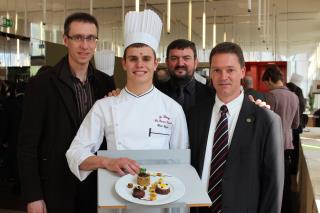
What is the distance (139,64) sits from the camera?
4.38 feet

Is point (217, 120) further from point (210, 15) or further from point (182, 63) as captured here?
point (210, 15)

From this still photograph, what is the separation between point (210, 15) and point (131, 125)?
25.4 feet

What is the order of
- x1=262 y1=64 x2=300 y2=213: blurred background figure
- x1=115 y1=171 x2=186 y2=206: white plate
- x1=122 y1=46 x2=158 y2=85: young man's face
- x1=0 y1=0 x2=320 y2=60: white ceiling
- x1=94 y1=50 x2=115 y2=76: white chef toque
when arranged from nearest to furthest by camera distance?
x1=115 y1=171 x2=186 y2=206: white plate → x1=122 y1=46 x2=158 y2=85: young man's face → x1=94 y1=50 x2=115 y2=76: white chef toque → x1=262 y1=64 x2=300 y2=213: blurred background figure → x1=0 y1=0 x2=320 y2=60: white ceiling

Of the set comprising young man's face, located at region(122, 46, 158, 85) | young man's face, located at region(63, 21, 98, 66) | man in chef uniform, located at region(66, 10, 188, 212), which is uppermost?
young man's face, located at region(63, 21, 98, 66)

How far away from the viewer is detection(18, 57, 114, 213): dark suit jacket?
162 cm

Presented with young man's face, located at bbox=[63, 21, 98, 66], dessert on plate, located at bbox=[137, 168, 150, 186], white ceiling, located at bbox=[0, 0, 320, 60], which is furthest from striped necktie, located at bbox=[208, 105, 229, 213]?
white ceiling, located at bbox=[0, 0, 320, 60]

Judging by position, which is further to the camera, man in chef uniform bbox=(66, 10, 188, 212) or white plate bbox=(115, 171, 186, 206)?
man in chef uniform bbox=(66, 10, 188, 212)

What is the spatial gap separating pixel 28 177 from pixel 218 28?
939 cm

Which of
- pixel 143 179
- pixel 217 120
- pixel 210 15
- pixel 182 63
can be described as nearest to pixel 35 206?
pixel 143 179

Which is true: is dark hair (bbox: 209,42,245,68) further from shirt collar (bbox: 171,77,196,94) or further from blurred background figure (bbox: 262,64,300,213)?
blurred background figure (bbox: 262,64,300,213)

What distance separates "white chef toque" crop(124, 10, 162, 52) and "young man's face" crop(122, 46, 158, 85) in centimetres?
4

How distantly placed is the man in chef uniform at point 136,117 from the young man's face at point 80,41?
259mm

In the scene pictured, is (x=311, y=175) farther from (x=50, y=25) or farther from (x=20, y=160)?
(x=50, y=25)

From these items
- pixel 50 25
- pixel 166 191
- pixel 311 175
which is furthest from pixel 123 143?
pixel 50 25
